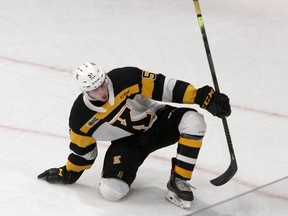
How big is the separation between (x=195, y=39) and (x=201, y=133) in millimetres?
2067

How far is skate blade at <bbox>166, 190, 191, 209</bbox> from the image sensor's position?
10.6 ft

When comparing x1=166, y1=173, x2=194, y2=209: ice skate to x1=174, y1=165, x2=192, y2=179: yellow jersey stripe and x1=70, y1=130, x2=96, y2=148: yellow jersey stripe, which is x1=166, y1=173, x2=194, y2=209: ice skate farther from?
x1=70, y1=130, x2=96, y2=148: yellow jersey stripe

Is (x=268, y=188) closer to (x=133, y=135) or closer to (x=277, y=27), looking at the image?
(x=133, y=135)

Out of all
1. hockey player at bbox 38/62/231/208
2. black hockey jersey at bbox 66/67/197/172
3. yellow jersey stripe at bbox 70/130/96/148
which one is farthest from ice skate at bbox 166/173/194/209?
yellow jersey stripe at bbox 70/130/96/148

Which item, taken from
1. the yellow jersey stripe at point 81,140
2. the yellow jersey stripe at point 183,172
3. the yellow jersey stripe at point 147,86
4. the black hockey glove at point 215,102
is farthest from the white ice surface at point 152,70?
the yellow jersey stripe at point 147,86

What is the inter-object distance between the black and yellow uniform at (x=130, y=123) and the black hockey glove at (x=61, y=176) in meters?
0.03

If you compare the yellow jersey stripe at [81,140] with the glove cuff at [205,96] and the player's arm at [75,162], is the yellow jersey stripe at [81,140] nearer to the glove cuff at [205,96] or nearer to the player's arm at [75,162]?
the player's arm at [75,162]

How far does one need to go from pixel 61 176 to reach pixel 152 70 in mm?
1551

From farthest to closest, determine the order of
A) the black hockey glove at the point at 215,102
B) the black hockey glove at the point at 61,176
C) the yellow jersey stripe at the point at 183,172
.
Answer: the black hockey glove at the point at 61,176, the yellow jersey stripe at the point at 183,172, the black hockey glove at the point at 215,102

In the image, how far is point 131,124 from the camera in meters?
3.29

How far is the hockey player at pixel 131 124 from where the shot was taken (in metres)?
3.16

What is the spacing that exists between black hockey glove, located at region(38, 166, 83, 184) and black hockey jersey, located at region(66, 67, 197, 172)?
0.05m

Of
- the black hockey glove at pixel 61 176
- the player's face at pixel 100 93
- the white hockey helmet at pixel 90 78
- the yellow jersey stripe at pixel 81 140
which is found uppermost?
the white hockey helmet at pixel 90 78

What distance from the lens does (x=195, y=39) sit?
16.9ft
